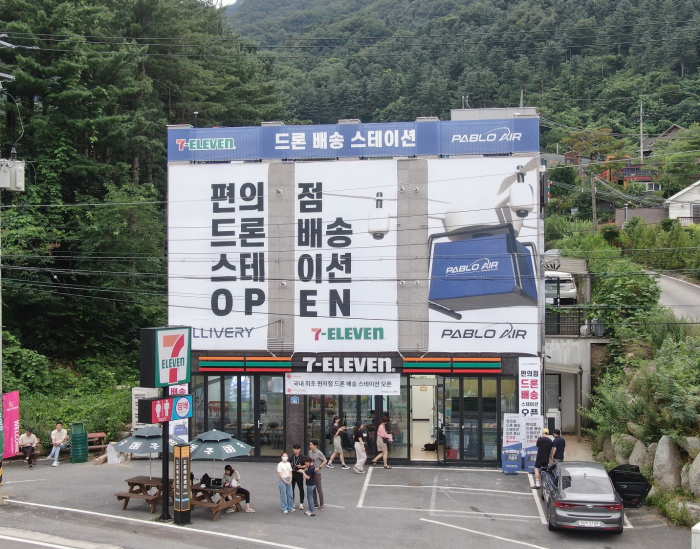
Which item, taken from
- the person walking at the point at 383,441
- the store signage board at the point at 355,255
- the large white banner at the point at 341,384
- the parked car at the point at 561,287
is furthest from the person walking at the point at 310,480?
the parked car at the point at 561,287

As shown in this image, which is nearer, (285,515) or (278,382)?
(285,515)

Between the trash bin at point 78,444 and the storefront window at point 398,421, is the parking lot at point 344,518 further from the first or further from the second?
the trash bin at point 78,444

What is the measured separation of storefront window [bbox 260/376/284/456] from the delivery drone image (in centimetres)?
584

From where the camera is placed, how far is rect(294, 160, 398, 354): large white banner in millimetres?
24719

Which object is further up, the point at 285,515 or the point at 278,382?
the point at 278,382

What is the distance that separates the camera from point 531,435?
76.7ft

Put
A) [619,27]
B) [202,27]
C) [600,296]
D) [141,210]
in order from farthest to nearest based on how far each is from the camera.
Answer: [619,27] < [202,27] < [141,210] < [600,296]

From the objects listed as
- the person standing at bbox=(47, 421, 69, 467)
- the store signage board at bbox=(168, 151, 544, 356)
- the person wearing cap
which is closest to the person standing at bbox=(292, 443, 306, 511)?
the store signage board at bbox=(168, 151, 544, 356)

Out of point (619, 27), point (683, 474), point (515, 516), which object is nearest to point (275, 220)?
point (515, 516)

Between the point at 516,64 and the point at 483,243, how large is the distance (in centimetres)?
8941

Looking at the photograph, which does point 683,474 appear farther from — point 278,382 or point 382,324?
point 278,382

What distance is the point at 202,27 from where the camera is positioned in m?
56.3

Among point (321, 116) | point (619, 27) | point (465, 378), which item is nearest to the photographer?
point (465, 378)

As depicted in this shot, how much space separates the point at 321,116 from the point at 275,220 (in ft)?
Answer: 242
